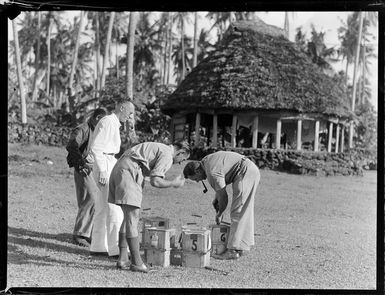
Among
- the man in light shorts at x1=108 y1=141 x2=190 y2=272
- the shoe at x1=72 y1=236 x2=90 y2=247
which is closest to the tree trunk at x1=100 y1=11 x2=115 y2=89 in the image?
the man in light shorts at x1=108 y1=141 x2=190 y2=272

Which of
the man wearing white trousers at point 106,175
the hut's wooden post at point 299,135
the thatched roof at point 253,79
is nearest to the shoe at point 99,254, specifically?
the man wearing white trousers at point 106,175

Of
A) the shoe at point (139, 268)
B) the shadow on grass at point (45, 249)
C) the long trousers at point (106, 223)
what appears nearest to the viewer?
the shoe at point (139, 268)

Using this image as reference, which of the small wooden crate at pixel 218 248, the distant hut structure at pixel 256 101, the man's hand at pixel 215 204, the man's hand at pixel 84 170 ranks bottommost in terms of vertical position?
the small wooden crate at pixel 218 248

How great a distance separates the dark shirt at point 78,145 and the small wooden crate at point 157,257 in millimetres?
1237

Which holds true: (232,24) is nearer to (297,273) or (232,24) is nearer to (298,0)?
(298,0)

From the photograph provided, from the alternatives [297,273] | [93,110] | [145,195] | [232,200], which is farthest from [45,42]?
[297,273]

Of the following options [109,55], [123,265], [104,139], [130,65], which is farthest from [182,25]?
[123,265]

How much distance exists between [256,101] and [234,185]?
9.28 ft

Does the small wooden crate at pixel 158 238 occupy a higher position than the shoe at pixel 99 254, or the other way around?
the small wooden crate at pixel 158 238

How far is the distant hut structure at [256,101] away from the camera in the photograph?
285 inches

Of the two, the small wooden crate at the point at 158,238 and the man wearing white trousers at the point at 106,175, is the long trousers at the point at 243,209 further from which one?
the man wearing white trousers at the point at 106,175

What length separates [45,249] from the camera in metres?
6.01

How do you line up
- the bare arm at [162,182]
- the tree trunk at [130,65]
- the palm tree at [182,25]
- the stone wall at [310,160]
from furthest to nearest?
the stone wall at [310,160]
the tree trunk at [130,65]
the palm tree at [182,25]
the bare arm at [162,182]

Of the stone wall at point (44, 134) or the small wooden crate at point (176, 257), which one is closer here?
the small wooden crate at point (176, 257)
